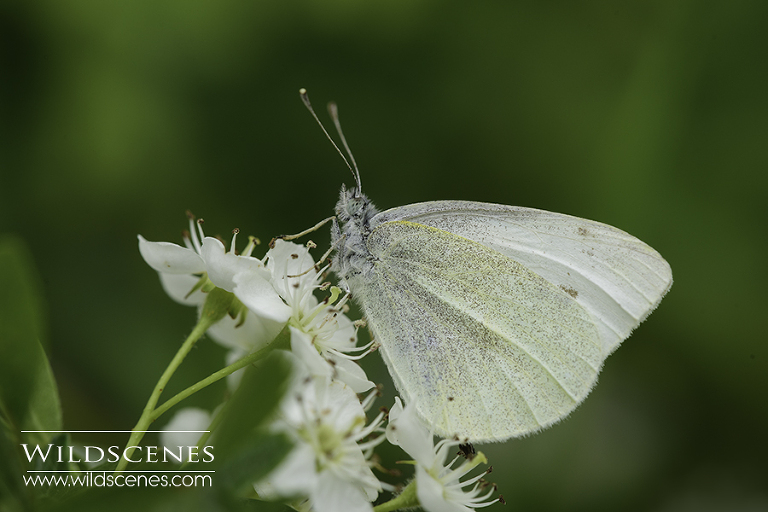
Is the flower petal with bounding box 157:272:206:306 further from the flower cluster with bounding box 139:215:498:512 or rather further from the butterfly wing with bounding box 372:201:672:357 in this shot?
the butterfly wing with bounding box 372:201:672:357

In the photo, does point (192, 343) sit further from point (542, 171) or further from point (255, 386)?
point (542, 171)

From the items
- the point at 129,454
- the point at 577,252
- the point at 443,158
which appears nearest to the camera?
the point at 129,454

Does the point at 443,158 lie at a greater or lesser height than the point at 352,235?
greater

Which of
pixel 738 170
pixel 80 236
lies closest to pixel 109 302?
pixel 80 236

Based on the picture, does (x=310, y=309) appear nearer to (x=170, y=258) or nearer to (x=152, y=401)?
(x=170, y=258)

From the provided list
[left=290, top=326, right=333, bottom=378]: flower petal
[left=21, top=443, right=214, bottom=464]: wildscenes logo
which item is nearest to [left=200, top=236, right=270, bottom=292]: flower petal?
[left=290, top=326, right=333, bottom=378]: flower petal

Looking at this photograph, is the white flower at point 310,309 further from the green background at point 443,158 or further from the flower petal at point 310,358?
the green background at point 443,158

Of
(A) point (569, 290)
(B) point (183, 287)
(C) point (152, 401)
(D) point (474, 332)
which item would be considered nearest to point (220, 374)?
(C) point (152, 401)
